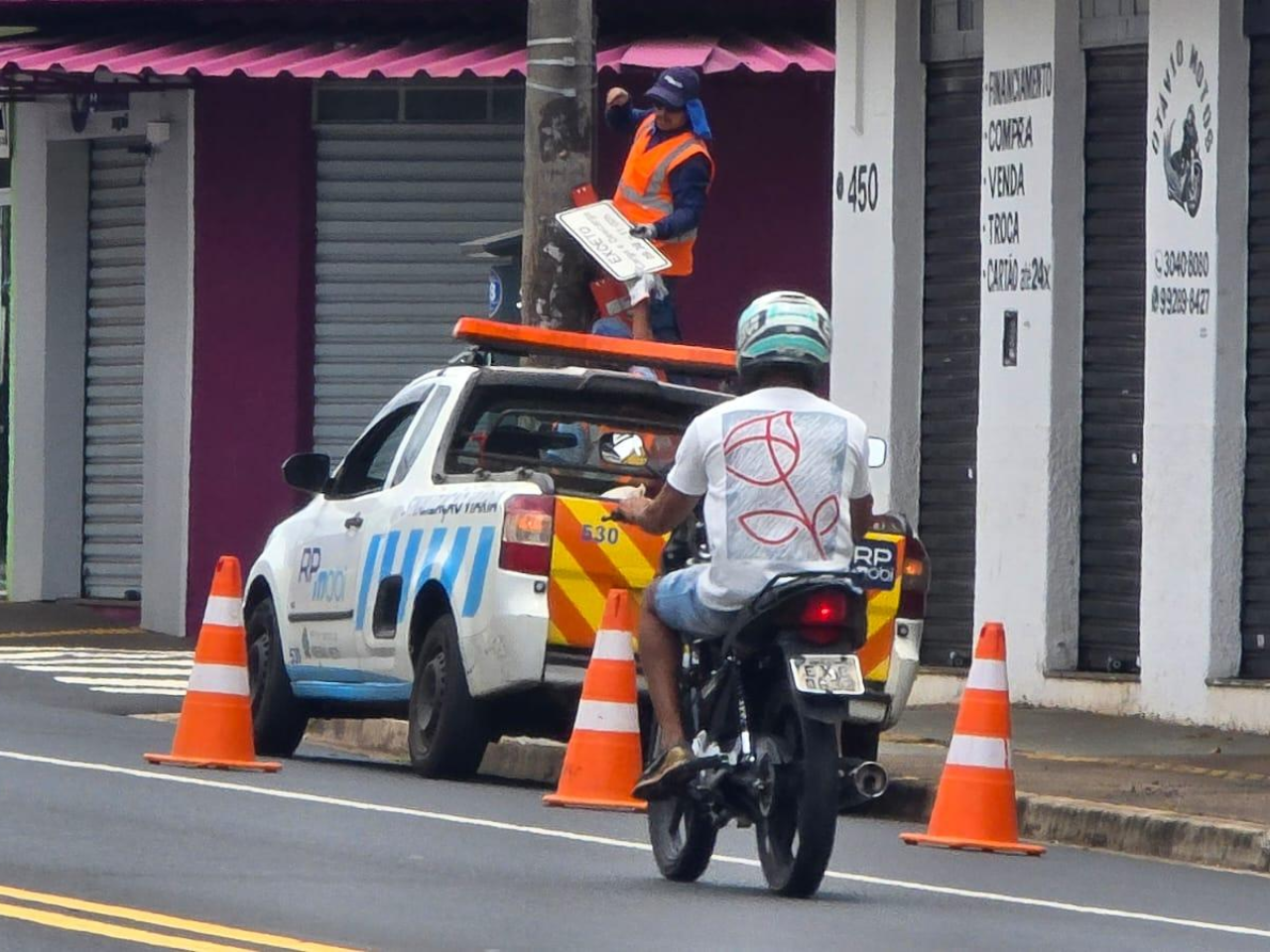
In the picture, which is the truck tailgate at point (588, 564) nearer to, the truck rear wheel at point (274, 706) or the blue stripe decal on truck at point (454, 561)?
the blue stripe decal on truck at point (454, 561)

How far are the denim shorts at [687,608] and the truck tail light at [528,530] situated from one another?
254 cm

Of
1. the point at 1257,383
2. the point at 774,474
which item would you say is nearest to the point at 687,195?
the point at 1257,383

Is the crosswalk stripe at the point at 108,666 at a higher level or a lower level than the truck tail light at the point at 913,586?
lower

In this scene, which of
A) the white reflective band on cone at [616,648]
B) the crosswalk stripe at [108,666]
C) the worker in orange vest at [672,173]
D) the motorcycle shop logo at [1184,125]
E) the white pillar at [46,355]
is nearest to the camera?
the white reflective band on cone at [616,648]

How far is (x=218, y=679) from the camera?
13.0 meters

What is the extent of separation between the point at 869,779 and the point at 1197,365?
6.62m

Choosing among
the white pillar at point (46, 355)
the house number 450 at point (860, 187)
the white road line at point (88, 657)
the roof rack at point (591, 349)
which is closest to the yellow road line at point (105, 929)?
the roof rack at point (591, 349)

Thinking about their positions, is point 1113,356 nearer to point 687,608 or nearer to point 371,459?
point 371,459

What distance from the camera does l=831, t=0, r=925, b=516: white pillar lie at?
17.7 m

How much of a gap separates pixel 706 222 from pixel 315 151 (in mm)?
2622

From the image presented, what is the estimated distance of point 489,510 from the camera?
41.4 feet

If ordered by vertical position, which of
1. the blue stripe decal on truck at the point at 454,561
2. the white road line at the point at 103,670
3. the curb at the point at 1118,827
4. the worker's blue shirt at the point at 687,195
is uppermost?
the worker's blue shirt at the point at 687,195

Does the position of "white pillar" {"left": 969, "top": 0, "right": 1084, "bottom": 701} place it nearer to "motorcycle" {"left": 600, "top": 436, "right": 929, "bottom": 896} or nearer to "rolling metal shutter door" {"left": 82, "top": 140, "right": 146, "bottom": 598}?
"motorcycle" {"left": 600, "top": 436, "right": 929, "bottom": 896}

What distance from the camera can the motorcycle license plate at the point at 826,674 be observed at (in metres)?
9.14
